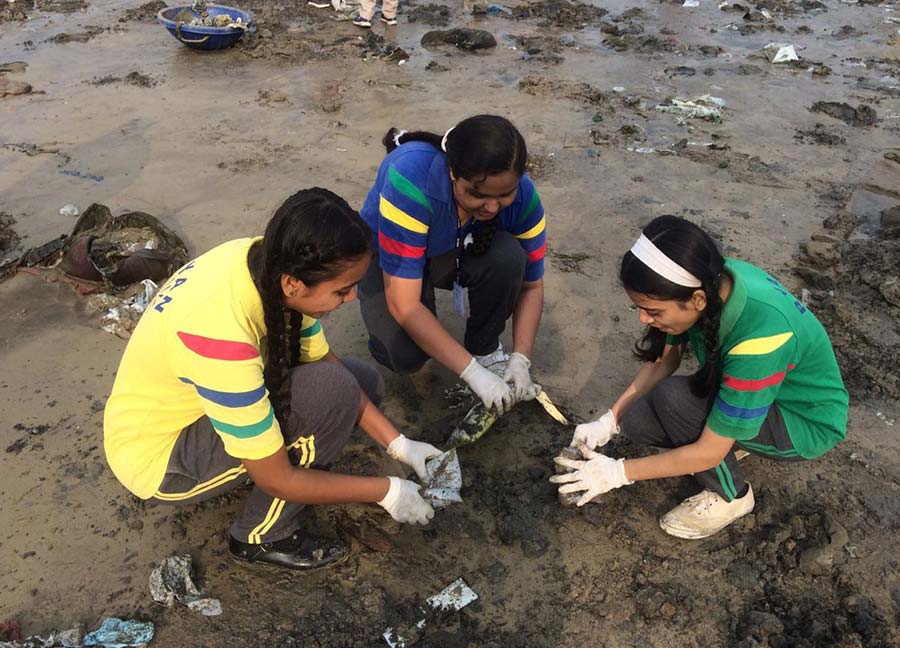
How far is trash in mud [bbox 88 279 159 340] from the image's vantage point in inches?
119

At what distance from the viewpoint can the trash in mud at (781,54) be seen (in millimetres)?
6793

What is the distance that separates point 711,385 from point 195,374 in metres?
1.44

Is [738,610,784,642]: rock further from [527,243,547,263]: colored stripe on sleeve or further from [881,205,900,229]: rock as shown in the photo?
[881,205,900,229]: rock

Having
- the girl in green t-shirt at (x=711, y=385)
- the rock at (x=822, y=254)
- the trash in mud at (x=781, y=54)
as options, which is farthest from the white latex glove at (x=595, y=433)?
the trash in mud at (x=781, y=54)

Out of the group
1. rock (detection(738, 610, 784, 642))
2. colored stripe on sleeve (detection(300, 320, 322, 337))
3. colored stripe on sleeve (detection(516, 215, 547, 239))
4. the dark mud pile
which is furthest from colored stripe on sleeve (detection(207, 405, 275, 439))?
the dark mud pile

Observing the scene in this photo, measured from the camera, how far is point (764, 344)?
1.66 meters

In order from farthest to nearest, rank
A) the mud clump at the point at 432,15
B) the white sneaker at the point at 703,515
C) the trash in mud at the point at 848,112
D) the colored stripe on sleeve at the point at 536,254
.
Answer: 1. the mud clump at the point at 432,15
2. the trash in mud at the point at 848,112
3. the colored stripe on sleeve at the point at 536,254
4. the white sneaker at the point at 703,515

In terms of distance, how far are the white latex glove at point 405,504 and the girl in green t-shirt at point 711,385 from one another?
0.45 metres

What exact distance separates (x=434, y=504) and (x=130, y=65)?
6.46 meters

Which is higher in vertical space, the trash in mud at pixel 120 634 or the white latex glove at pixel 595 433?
the white latex glove at pixel 595 433

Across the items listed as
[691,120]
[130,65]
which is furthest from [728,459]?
[130,65]

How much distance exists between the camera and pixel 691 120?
17.7ft

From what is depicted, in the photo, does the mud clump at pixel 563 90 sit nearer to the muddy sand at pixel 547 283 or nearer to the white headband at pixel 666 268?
the muddy sand at pixel 547 283

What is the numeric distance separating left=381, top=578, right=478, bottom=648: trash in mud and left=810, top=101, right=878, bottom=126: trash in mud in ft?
17.8
